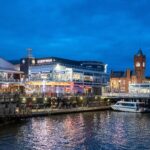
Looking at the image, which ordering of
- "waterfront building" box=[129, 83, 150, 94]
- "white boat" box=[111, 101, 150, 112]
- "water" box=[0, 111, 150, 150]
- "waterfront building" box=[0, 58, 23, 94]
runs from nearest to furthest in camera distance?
"water" box=[0, 111, 150, 150] → "waterfront building" box=[0, 58, 23, 94] → "white boat" box=[111, 101, 150, 112] → "waterfront building" box=[129, 83, 150, 94]

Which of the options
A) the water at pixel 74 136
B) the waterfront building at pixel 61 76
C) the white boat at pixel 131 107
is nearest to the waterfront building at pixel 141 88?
the waterfront building at pixel 61 76

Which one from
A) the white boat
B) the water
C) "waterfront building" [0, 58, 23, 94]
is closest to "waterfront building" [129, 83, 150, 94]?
the white boat

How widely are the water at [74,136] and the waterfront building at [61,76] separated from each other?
76.0 m

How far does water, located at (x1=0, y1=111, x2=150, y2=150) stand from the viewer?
5666 cm

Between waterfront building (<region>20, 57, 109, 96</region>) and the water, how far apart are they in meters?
76.0

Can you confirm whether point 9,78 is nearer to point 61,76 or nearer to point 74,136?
point 61,76

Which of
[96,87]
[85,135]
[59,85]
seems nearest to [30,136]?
[85,135]

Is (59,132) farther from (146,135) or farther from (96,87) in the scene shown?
(96,87)

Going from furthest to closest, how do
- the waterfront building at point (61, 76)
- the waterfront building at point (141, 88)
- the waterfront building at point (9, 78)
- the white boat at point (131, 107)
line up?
1. the waterfront building at point (141, 88)
2. the waterfront building at point (61, 76)
3. the white boat at point (131, 107)
4. the waterfront building at point (9, 78)

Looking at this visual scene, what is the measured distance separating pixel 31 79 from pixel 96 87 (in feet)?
117

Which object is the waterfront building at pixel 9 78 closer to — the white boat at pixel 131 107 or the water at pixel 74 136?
the white boat at pixel 131 107

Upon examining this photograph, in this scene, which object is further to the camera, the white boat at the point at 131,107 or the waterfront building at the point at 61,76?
the waterfront building at the point at 61,76

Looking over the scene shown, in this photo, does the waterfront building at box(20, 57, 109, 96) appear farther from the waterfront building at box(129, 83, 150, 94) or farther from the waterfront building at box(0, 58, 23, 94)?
the waterfront building at box(0, 58, 23, 94)

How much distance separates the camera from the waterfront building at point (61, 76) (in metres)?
162
